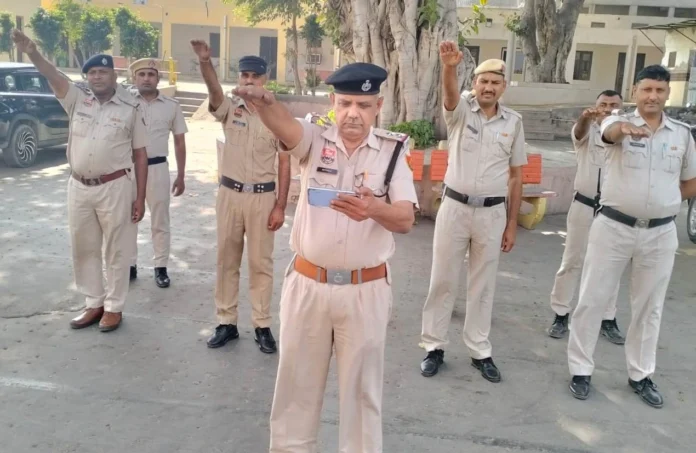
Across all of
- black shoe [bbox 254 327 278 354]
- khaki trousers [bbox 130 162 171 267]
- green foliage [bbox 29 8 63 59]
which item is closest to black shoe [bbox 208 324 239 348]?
black shoe [bbox 254 327 278 354]

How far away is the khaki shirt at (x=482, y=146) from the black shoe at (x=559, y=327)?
1.53 meters

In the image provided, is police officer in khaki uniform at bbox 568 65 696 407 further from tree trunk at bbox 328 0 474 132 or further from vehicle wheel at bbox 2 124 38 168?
vehicle wheel at bbox 2 124 38 168

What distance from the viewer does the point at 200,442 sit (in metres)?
3.55

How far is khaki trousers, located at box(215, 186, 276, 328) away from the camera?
15.3 feet

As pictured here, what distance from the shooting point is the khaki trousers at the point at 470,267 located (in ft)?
14.6

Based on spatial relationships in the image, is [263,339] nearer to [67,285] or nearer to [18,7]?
[67,285]

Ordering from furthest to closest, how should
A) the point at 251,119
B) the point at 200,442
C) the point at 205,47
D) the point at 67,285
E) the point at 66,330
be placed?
the point at 67,285
the point at 66,330
the point at 251,119
the point at 205,47
the point at 200,442

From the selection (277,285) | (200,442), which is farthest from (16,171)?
(200,442)

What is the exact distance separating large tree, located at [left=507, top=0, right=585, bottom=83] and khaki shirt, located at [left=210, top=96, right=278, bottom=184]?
636 inches

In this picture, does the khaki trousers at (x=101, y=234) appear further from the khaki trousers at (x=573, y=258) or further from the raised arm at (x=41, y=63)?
the khaki trousers at (x=573, y=258)

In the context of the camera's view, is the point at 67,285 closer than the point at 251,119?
No

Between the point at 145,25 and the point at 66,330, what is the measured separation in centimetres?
2781

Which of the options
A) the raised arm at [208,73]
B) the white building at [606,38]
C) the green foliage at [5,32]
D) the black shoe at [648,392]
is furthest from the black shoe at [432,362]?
the green foliage at [5,32]

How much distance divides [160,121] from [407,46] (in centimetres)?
455
